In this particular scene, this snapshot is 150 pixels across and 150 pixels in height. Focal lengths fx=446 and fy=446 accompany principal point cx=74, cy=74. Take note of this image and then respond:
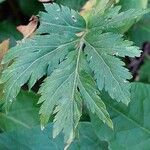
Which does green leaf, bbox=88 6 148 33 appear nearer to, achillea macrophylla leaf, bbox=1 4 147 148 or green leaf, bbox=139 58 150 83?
achillea macrophylla leaf, bbox=1 4 147 148

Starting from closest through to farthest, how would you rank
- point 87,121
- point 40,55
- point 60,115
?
point 60,115 < point 40,55 < point 87,121

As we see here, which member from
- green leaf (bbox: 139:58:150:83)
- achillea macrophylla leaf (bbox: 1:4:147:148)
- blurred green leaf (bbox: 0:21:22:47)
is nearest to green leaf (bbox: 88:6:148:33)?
achillea macrophylla leaf (bbox: 1:4:147:148)

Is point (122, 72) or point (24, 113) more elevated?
point (122, 72)

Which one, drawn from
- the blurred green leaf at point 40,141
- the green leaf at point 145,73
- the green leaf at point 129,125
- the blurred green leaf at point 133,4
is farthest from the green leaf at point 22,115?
the green leaf at point 145,73

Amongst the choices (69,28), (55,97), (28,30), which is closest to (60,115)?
(55,97)

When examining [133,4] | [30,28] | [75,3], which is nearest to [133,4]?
[133,4]

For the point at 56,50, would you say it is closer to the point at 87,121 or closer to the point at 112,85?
the point at 112,85
